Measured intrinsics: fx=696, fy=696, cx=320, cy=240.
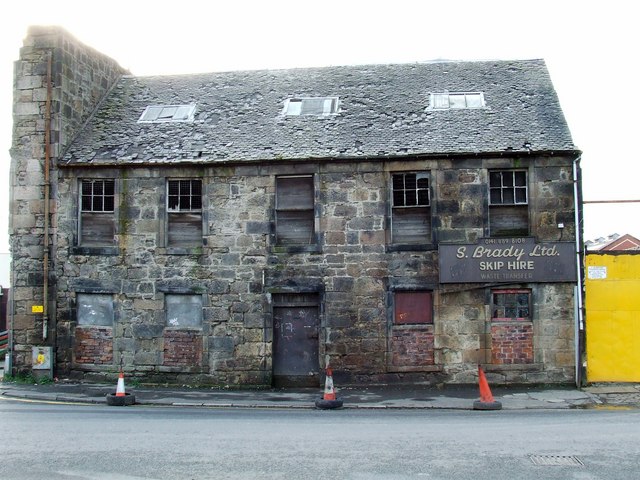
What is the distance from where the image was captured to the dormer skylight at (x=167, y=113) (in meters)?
19.3

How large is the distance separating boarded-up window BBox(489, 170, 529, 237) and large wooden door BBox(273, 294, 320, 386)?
476cm

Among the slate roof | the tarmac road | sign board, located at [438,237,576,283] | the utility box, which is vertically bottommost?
the tarmac road

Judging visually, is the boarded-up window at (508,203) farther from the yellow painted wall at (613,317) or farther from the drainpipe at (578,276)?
the yellow painted wall at (613,317)

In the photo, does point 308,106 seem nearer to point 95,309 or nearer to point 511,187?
point 511,187

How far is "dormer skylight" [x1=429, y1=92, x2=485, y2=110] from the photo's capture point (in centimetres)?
1861

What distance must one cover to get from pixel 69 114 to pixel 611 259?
14.3 m

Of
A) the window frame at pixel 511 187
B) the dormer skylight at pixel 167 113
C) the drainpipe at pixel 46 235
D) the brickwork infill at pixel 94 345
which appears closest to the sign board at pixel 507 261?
the window frame at pixel 511 187

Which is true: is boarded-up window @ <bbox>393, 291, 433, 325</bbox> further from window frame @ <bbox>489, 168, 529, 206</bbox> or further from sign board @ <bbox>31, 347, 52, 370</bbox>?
sign board @ <bbox>31, 347, 52, 370</bbox>

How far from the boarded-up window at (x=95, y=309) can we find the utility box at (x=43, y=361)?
1046 millimetres

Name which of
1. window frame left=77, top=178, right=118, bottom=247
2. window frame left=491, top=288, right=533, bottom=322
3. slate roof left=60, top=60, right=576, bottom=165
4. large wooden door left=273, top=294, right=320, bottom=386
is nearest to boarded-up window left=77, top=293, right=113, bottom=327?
window frame left=77, top=178, right=118, bottom=247

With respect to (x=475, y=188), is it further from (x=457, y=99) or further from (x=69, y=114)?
(x=69, y=114)

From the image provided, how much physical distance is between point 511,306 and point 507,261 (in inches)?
43.9

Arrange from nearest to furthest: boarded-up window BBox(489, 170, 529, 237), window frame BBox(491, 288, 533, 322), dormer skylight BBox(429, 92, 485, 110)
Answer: window frame BBox(491, 288, 533, 322), boarded-up window BBox(489, 170, 529, 237), dormer skylight BBox(429, 92, 485, 110)

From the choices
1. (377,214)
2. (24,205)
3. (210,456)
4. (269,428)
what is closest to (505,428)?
(269,428)
